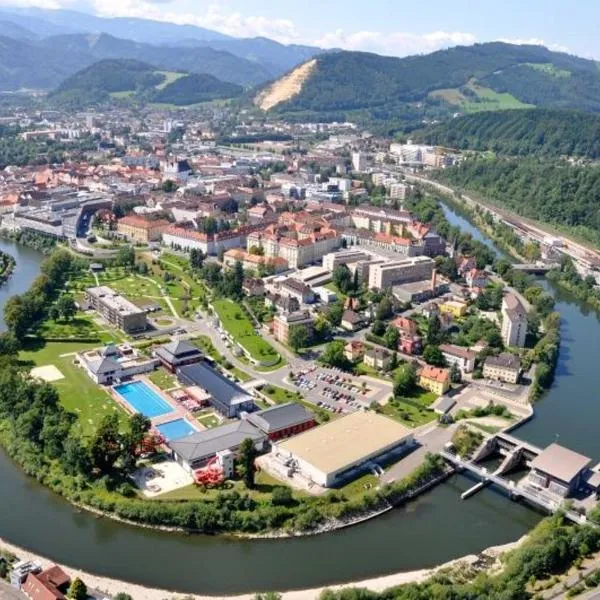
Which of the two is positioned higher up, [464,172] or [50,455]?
[464,172]

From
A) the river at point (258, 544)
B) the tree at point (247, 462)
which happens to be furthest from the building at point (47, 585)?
→ the tree at point (247, 462)

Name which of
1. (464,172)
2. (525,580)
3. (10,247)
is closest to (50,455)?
(525,580)

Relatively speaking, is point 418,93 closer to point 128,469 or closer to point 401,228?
point 401,228

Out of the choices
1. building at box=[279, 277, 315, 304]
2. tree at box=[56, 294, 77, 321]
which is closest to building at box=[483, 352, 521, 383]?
building at box=[279, 277, 315, 304]

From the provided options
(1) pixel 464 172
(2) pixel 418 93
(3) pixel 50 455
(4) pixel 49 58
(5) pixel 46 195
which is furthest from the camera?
(4) pixel 49 58

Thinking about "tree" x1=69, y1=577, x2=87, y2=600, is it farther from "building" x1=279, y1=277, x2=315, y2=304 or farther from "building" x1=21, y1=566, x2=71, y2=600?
"building" x1=279, y1=277, x2=315, y2=304

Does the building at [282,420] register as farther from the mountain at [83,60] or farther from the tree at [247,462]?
the mountain at [83,60]
